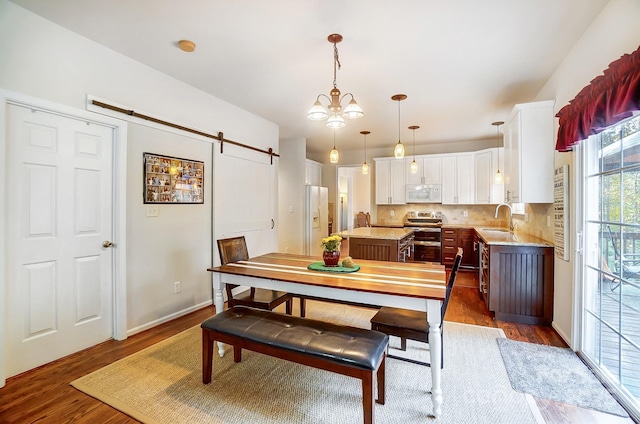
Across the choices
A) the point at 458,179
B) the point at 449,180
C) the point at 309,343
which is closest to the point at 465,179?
the point at 458,179

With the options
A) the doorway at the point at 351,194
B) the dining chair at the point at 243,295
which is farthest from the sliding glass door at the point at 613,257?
the doorway at the point at 351,194

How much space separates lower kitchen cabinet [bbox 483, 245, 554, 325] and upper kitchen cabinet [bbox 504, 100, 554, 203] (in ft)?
1.93

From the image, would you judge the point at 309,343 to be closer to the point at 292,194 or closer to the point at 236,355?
the point at 236,355

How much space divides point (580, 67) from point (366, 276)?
8.14ft

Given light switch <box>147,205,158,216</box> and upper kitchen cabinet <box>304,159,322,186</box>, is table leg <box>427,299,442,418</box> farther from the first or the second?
upper kitchen cabinet <box>304,159,322,186</box>

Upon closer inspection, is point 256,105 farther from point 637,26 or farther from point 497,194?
point 497,194

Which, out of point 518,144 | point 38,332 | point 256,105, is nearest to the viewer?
point 38,332

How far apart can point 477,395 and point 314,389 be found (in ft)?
3.59

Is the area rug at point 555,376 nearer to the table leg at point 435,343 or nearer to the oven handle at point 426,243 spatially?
the table leg at point 435,343

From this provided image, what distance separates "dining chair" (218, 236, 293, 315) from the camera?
2632 mm

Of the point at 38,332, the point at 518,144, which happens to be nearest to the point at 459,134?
the point at 518,144

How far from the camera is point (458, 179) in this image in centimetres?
613

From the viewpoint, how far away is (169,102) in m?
3.24

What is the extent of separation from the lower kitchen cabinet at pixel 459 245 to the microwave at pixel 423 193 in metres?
0.77
